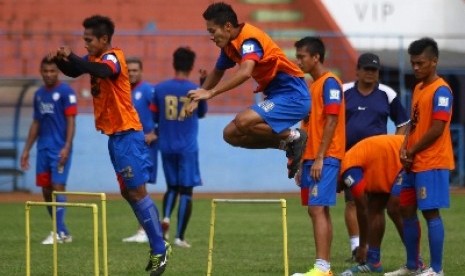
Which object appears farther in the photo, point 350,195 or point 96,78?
point 350,195

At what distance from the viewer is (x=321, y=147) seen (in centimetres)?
1155

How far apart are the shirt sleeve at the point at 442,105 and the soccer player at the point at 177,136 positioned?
5.20 m

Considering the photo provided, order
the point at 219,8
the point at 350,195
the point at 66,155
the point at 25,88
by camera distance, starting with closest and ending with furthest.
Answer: the point at 219,8 < the point at 350,195 < the point at 66,155 < the point at 25,88

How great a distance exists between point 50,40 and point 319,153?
55.1ft

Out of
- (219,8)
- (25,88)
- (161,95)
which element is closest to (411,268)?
(219,8)

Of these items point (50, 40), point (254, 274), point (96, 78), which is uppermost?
point (50, 40)

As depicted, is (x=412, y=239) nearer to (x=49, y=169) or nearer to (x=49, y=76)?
(x=49, y=169)

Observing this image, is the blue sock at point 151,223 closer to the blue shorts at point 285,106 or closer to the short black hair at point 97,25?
the blue shorts at point 285,106

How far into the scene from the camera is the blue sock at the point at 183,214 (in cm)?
1595

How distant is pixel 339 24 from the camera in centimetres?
2927

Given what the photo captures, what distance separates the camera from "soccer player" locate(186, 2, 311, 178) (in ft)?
35.9

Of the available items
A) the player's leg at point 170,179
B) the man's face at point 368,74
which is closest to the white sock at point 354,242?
the man's face at point 368,74

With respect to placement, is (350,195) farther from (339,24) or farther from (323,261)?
(339,24)

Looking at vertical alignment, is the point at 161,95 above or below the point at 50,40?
below
